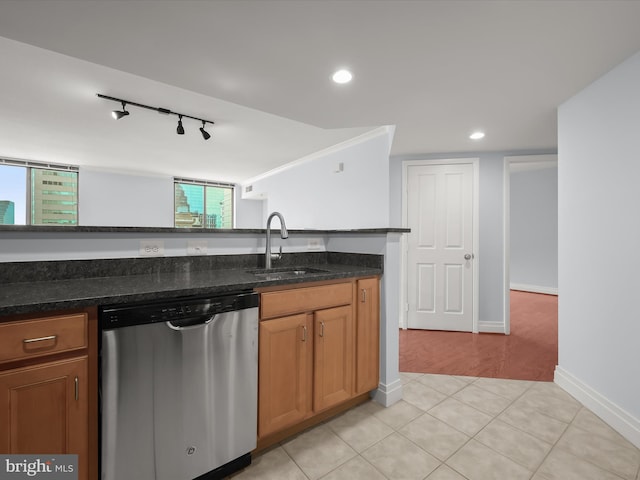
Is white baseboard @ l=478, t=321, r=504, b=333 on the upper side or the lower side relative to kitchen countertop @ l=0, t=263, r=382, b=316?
lower

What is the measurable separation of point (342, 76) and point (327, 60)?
216 millimetres

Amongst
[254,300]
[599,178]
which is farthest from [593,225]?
[254,300]

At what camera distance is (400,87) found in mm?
2186

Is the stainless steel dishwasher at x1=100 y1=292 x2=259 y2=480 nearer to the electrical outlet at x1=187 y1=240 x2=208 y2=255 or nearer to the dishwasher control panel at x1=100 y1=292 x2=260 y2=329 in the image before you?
the dishwasher control panel at x1=100 y1=292 x2=260 y2=329

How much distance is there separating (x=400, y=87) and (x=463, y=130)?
119cm

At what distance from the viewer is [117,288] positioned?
1282mm

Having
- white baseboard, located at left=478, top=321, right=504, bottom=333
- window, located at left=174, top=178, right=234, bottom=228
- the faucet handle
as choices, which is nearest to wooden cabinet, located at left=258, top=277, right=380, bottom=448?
the faucet handle

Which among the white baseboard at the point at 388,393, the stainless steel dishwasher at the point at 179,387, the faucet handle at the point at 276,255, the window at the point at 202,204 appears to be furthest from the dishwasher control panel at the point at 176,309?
the window at the point at 202,204

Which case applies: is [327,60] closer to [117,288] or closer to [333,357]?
[117,288]

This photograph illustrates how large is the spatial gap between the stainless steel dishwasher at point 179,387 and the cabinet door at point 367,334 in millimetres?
754

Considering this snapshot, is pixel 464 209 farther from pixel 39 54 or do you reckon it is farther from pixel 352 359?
pixel 39 54

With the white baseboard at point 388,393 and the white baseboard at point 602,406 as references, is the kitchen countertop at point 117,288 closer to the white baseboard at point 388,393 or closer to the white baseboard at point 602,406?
the white baseboard at point 388,393

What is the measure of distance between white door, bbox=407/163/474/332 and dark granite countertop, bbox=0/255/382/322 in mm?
2455

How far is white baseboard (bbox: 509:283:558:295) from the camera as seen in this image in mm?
5892
